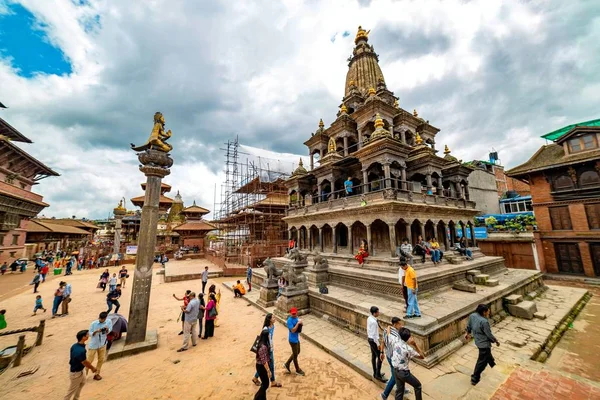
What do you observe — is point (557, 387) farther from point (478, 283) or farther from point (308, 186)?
point (308, 186)

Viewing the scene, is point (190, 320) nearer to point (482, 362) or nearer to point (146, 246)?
point (146, 246)

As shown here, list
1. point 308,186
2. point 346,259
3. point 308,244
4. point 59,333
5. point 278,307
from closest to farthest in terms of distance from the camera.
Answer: point 59,333, point 278,307, point 346,259, point 308,244, point 308,186

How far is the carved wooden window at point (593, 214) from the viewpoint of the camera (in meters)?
16.8

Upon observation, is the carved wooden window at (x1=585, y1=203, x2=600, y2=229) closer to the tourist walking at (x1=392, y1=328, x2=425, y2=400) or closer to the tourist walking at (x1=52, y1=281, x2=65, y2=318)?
the tourist walking at (x1=392, y1=328, x2=425, y2=400)

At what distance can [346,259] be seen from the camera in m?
15.5

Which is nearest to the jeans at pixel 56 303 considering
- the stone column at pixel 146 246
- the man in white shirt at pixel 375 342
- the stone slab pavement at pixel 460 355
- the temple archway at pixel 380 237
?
the stone column at pixel 146 246

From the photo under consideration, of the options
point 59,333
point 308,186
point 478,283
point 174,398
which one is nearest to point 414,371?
point 174,398

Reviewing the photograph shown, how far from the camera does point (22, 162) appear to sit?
22438 mm

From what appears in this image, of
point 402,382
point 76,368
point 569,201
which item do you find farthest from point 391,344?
point 569,201

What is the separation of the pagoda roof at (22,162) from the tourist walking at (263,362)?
2710cm

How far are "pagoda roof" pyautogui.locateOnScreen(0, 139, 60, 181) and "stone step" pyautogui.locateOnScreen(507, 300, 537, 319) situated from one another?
35.6 meters

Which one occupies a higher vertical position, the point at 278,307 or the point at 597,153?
the point at 597,153

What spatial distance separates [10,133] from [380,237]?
33.1 metres

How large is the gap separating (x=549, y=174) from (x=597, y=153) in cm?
297
